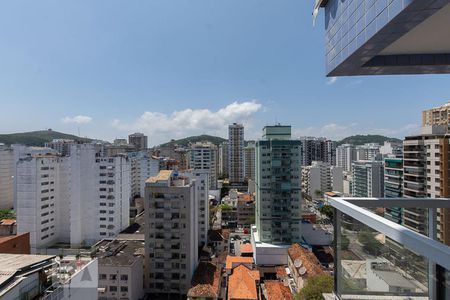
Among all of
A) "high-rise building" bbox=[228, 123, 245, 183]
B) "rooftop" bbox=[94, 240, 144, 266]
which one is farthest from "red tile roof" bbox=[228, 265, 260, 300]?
"high-rise building" bbox=[228, 123, 245, 183]

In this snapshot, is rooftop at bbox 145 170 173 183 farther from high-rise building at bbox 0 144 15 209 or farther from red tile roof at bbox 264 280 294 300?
high-rise building at bbox 0 144 15 209

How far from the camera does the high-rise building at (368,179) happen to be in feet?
87.9

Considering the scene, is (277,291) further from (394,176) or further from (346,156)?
(346,156)

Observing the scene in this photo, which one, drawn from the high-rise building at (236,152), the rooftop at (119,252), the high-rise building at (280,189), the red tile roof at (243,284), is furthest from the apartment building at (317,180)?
the rooftop at (119,252)

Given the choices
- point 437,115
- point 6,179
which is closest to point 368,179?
point 437,115

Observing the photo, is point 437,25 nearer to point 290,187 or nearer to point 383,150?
point 290,187

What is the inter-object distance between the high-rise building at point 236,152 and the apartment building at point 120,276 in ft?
98.6

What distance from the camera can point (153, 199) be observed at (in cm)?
1358

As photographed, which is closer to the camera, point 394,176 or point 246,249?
point 394,176

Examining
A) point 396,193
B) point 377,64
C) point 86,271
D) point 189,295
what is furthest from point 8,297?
point 396,193

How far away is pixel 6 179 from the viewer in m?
29.0

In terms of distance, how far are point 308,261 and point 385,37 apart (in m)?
11.7

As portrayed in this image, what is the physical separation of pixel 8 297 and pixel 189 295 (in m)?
7.91

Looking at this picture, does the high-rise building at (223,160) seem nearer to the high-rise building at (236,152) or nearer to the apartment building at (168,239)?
the high-rise building at (236,152)
